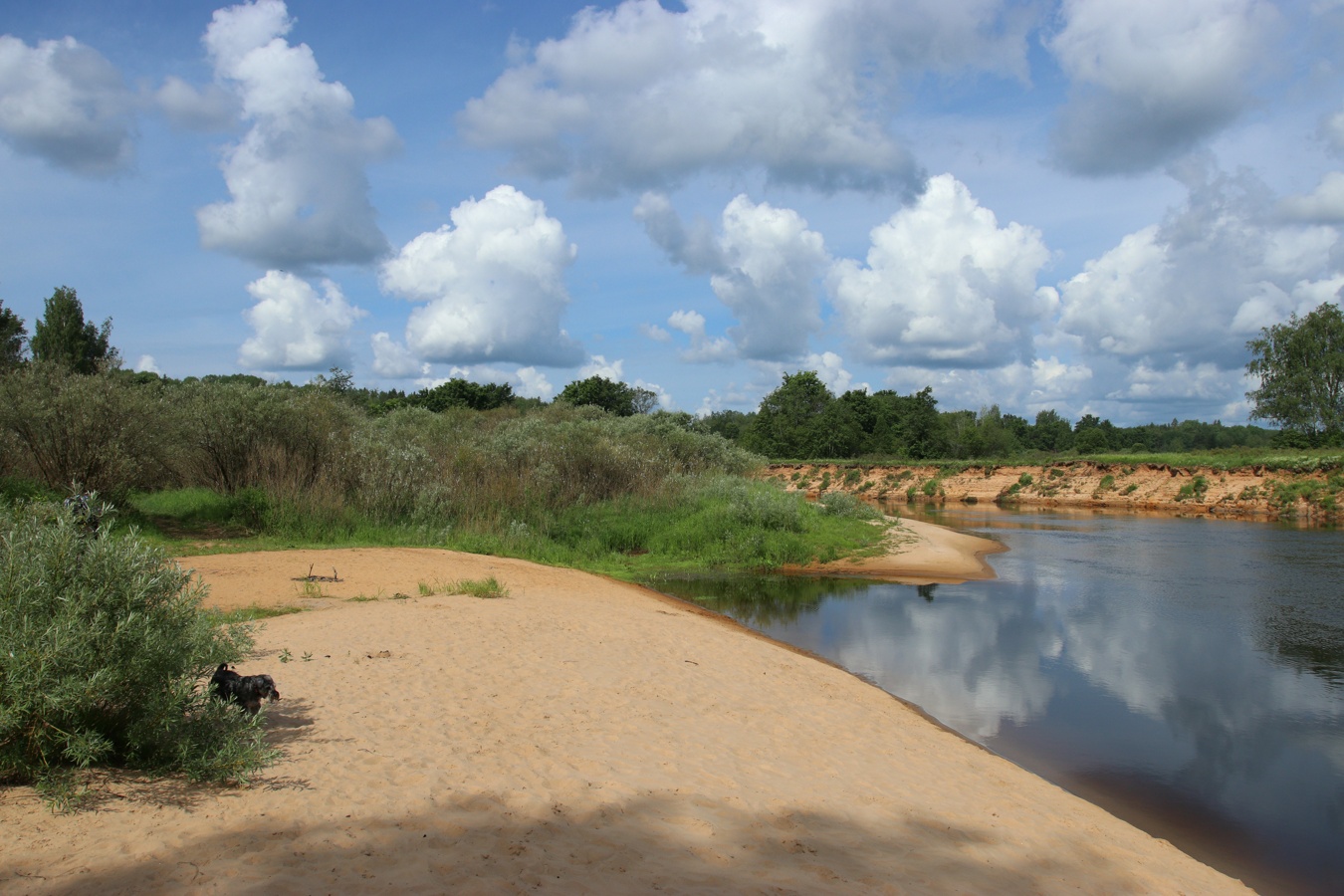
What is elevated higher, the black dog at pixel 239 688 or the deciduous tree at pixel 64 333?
the deciduous tree at pixel 64 333

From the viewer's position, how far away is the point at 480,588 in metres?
12.8

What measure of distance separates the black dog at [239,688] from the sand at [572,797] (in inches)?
10.4

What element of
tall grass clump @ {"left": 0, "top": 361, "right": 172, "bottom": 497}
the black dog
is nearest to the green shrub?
tall grass clump @ {"left": 0, "top": 361, "right": 172, "bottom": 497}

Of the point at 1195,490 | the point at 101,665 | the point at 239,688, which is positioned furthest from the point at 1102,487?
the point at 101,665

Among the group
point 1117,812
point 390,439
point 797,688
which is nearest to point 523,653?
point 797,688

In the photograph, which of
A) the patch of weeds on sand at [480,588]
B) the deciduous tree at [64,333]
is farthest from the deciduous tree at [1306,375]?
the deciduous tree at [64,333]

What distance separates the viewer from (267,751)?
5.26 metres

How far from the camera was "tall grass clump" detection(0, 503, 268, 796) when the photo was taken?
172 inches

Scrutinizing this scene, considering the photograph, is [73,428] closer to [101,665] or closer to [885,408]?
[101,665]

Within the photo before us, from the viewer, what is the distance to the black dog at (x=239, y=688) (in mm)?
5848

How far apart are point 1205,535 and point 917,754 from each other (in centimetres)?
2645

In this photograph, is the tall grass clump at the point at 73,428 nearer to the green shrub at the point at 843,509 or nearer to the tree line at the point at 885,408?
the tree line at the point at 885,408

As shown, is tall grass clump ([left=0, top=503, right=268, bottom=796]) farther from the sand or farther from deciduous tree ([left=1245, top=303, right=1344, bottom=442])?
deciduous tree ([left=1245, top=303, right=1344, bottom=442])

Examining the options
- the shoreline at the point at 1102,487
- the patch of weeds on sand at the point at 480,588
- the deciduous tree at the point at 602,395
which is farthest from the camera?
the deciduous tree at the point at 602,395
